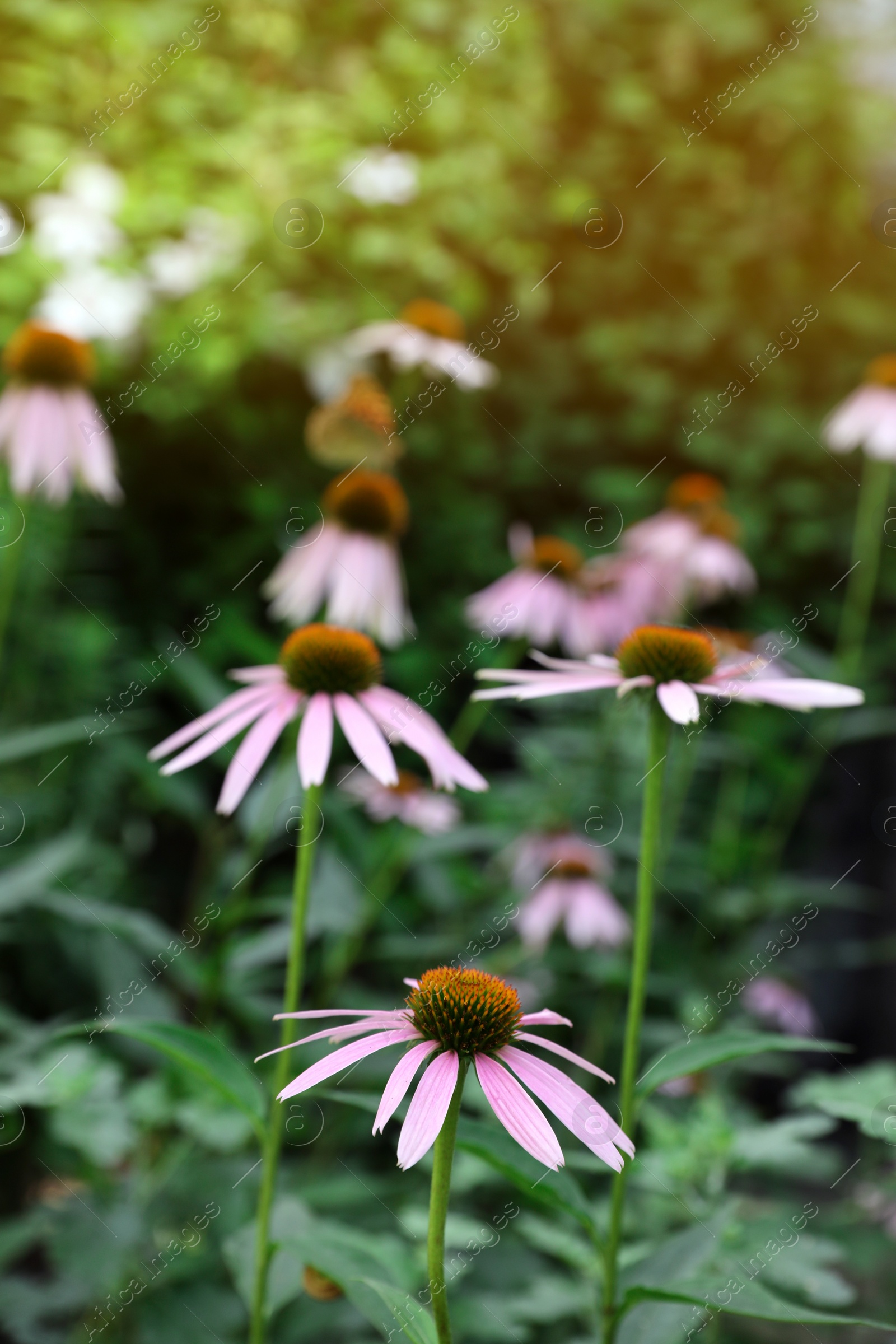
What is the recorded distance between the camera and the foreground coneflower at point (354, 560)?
1520mm

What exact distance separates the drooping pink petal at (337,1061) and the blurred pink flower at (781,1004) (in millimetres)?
1928

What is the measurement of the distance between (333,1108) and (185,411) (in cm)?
177

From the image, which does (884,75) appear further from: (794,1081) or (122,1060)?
(122,1060)

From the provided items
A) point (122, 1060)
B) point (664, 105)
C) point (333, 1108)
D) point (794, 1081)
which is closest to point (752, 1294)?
point (333, 1108)

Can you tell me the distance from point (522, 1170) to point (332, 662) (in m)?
0.44

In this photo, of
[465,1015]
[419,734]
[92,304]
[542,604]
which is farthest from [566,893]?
[92,304]

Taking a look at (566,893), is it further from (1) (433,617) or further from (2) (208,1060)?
(2) (208,1060)

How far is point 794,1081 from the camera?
295cm

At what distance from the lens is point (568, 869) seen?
2061 millimetres

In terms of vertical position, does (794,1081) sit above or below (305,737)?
below

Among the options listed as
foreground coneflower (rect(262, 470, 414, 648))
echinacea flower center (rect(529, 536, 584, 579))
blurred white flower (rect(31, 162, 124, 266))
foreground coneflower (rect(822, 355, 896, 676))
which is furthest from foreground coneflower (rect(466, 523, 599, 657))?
blurred white flower (rect(31, 162, 124, 266))

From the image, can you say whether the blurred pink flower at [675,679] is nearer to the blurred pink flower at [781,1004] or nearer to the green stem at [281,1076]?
the green stem at [281,1076]

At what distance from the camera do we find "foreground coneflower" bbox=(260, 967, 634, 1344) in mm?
585

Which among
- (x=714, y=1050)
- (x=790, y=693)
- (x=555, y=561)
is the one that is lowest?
(x=555, y=561)
